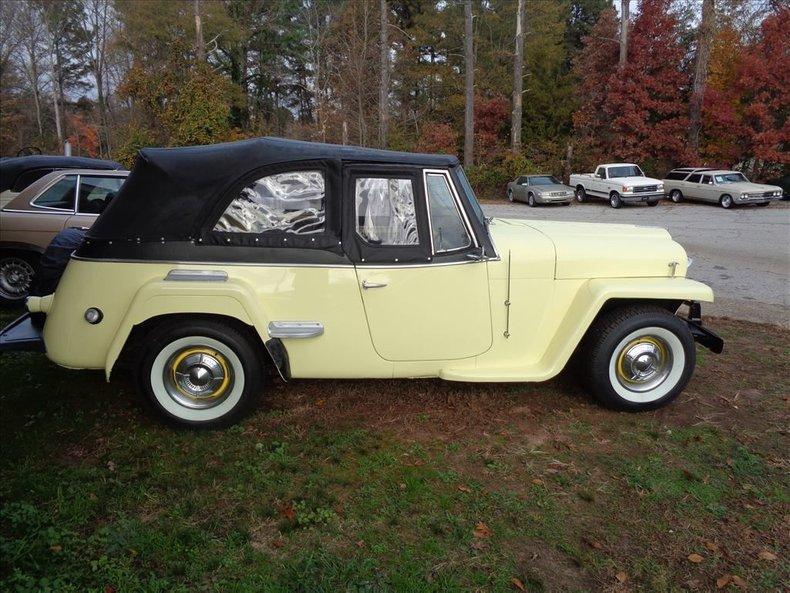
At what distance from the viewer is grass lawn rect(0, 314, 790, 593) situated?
276 cm

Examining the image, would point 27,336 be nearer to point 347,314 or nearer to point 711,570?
point 347,314

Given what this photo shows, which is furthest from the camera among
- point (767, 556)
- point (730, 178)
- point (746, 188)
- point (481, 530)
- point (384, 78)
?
point (384, 78)

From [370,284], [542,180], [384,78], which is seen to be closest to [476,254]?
[370,284]

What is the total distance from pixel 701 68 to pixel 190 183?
31.3 meters

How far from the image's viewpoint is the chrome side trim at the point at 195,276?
151 inches

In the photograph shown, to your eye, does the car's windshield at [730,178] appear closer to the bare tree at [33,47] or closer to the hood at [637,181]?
the hood at [637,181]

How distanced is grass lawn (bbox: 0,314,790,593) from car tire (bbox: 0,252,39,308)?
9.71 feet

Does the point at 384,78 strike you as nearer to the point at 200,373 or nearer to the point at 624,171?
the point at 624,171

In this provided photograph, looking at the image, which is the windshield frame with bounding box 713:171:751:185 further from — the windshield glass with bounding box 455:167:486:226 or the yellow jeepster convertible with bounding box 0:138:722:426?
the windshield glass with bounding box 455:167:486:226

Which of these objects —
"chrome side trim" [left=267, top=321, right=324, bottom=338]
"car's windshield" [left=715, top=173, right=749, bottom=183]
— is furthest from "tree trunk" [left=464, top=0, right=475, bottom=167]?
"chrome side trim" [left=267, top=321, right=324, bottom=338]

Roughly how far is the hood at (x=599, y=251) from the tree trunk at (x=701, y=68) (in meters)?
28.6

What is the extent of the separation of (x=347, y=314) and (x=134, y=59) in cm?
4495

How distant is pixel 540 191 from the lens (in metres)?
26.0

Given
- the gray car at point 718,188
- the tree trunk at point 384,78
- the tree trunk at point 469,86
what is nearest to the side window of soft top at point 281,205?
the gray car at point 718,188
